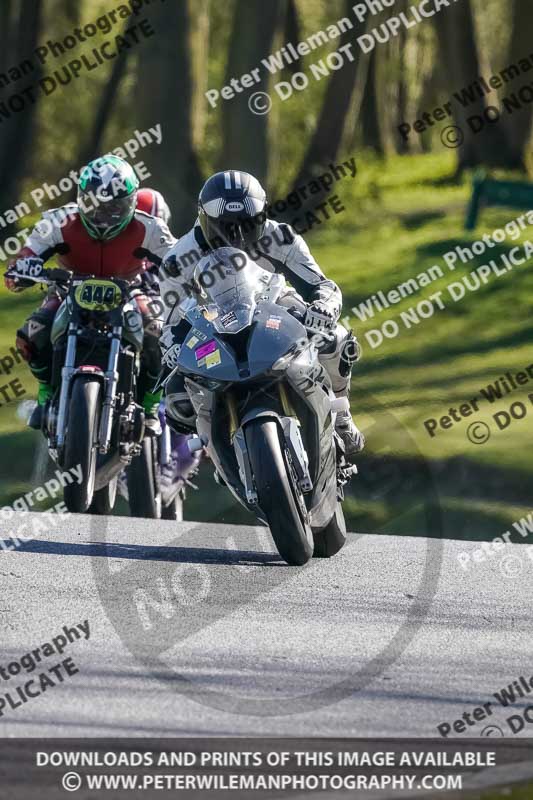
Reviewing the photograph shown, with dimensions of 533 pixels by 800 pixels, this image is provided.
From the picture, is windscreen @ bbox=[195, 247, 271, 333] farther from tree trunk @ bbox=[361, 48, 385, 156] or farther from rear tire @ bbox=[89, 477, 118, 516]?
tree trunk @ bbox=[361, 48, 385, 156]

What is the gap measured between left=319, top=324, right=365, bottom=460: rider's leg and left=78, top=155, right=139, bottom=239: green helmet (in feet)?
8.10

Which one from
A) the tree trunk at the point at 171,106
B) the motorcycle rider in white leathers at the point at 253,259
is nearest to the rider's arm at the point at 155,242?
the motorcycle rider in white leathers at the point at 253,259

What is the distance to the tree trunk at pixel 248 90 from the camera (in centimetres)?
2327

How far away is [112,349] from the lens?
10227mm

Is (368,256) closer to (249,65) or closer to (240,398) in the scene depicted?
(249,65)

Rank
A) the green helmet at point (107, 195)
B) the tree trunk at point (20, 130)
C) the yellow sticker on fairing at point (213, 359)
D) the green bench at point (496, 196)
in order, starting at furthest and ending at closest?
1. the green bench at point (496, 196)
2. the tree trunk at point (20, 130)
3. the green helmet at point (107, 195)
4. the yellow sticker on fairing at point (213, 359)

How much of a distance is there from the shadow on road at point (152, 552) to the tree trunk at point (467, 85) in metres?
20.0

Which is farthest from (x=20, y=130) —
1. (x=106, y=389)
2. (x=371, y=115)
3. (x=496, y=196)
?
(x=106, y=389)

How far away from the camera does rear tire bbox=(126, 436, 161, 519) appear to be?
10.8 meters

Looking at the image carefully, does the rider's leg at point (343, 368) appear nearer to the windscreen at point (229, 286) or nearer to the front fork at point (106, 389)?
the windscreen at point (229, 286)

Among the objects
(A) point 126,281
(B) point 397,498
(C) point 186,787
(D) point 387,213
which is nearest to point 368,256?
(D) point 387,213

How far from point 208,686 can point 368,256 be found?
21409 millimetres

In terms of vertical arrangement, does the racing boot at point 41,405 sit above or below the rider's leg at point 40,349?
below

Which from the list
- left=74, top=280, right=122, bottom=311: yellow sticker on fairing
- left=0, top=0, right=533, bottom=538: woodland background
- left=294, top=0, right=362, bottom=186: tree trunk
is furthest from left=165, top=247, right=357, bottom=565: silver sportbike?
left=294, top=0, right=362, bottom=186: tree trunk
